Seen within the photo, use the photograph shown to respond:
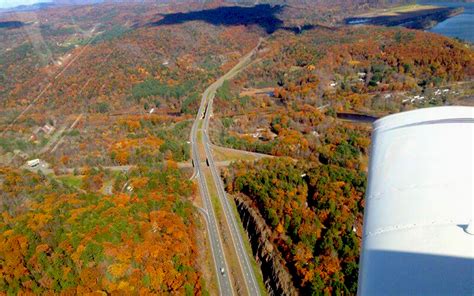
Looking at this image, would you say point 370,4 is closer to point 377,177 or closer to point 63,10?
point 63,10

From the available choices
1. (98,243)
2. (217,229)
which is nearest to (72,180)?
(98,243)

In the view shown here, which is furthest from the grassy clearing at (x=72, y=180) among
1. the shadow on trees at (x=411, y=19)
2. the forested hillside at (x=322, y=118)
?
the shadow on trees at (x=411, y=19)

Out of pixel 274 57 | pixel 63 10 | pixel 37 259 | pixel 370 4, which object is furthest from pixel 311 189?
pixel 370 4

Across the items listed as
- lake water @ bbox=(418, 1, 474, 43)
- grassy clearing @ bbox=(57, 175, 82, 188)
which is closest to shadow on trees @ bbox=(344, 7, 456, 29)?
lake water @ bbox=(418, 1, 474, 43)

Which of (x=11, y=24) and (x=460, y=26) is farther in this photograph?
(x=460, y=26)

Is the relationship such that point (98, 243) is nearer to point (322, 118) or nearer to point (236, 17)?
point (322, 118)

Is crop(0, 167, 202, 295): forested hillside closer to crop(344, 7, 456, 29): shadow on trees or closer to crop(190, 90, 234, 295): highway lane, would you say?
crop(190, 90, 234, 295): highway lane
